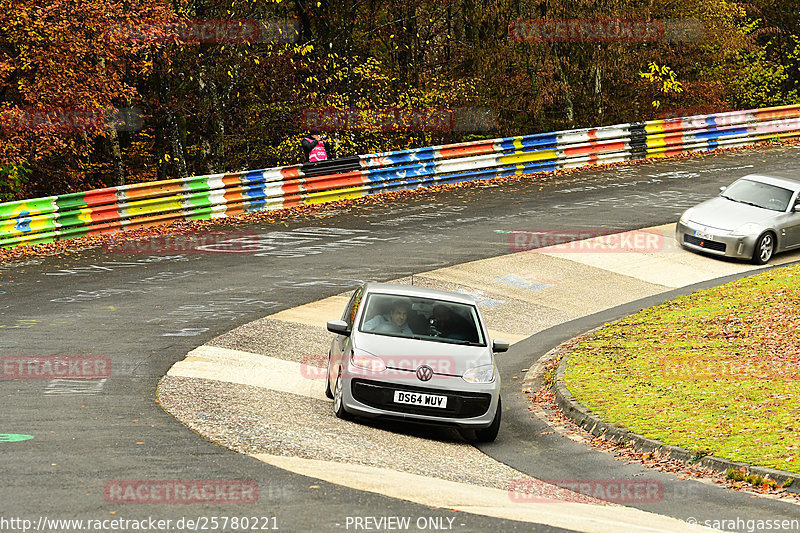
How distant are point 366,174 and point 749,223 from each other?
9.92 metres

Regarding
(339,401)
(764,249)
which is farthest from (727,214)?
(339,401)

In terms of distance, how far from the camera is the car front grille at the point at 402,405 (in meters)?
10.7

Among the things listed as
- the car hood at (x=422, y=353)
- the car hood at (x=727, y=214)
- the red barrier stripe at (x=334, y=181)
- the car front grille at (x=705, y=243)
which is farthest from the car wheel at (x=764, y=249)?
the car hood at (x=422, y=353)

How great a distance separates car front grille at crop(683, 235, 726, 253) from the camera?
2098 cm

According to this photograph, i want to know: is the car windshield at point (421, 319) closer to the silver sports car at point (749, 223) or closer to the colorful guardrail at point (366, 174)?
the silver sports car at point (749, 223)

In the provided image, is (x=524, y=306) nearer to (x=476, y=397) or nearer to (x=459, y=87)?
(x=476, y=397)

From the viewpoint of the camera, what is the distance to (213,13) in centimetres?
2772

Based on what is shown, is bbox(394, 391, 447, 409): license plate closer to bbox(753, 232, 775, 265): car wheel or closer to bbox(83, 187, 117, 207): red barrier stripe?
bbox(753, 232, 775, 265): car wheel

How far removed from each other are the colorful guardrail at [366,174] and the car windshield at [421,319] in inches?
446

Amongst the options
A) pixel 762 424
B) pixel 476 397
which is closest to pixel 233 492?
pixel 476 397

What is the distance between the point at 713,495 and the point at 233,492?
4.48m

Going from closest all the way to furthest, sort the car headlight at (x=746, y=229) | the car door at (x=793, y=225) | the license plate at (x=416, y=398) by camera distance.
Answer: the license plate at (x=416, y=398) → the car headlight at (x=746, y=229) → the car door at (x=793, y=225)

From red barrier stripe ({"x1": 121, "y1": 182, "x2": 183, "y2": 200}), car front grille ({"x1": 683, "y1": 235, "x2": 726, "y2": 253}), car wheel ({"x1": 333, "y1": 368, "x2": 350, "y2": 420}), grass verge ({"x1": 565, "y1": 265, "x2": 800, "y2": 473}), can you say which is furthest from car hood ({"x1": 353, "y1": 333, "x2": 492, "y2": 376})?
red barrier stripe ({"x1": 121, "y1": 182, "x2": 183, "y2": 200})

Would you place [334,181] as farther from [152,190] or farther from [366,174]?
[152,190]
